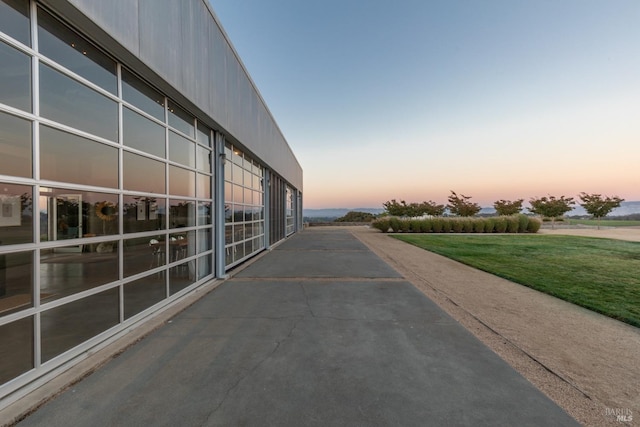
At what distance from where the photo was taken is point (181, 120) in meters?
5.31

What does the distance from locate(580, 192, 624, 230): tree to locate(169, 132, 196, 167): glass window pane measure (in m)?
45.1

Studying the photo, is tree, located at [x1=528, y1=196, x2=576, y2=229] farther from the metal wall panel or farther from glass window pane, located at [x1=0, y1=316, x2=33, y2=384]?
glass window pane, located at [x1=0, y1=316, x2=33, y2=384]

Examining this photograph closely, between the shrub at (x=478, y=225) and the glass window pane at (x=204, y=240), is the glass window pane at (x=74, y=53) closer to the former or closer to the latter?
the glass window pane at (x=204, y=240)

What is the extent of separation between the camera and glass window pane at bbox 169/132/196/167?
16.4 ft

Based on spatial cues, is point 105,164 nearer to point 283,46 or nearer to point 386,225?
point 283,46

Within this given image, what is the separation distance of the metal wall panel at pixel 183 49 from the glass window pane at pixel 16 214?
2.08 meters

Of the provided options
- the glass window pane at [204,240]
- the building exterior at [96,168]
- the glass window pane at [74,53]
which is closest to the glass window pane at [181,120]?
the building exterior at [96,168]

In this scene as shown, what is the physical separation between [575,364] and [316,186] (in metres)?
37.7

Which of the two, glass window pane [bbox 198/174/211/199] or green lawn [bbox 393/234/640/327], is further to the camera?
glass window pane [bbox 198/174/211/199]

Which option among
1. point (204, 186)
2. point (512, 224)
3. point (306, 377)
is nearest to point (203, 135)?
point (204, 186)

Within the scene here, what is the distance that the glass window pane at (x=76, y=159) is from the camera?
8.91 feet

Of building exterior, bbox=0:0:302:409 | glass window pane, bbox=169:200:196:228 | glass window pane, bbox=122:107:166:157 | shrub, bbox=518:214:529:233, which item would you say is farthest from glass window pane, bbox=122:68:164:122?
shrub, bbox=518:214:529:233

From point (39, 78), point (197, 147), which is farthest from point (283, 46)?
point (39, 78)

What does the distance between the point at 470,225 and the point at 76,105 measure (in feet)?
87.5
